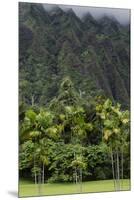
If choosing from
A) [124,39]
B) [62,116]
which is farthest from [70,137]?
[124,39]

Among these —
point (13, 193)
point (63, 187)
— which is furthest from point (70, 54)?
point (13, 193)

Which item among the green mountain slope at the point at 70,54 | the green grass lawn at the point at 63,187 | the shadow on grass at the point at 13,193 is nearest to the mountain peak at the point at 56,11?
the green mountain slope at the point at 70,54

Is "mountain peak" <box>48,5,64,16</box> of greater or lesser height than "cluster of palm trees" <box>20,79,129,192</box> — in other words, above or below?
above

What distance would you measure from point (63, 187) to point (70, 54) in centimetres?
192

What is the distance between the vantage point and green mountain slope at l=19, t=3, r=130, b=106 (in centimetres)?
847

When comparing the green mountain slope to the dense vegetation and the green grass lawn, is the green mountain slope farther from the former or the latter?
the green grass lawn

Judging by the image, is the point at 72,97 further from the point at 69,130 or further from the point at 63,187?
the point at 63,187

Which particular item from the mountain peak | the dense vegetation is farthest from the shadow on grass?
the mountain peak

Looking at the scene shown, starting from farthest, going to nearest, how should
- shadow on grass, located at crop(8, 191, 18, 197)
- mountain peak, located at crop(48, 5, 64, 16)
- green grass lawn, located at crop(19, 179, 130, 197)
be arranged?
mountain peak, located at crop(48, 5, 64, 16) < green grass lawn, located at crop(19, 179, 130, 197) < shadow on grass, located at crop(8, 191, 18, 197)

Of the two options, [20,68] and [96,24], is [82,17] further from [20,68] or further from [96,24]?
[20,68]

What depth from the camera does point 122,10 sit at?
905cm

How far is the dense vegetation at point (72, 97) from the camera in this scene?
848 cm

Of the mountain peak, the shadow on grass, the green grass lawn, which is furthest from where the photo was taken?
the mountain peak

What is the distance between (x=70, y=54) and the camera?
8.75 meters
